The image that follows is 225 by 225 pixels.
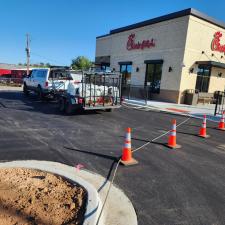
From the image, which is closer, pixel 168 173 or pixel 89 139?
pixel 168 173

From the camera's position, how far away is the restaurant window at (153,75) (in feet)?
68.9

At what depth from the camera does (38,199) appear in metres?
3.60

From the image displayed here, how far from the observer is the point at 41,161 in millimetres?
5262

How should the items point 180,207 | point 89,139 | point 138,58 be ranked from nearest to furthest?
point 180,207 < point 89,139 < point 138,58

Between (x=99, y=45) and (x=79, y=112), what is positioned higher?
(x=99, y=45)

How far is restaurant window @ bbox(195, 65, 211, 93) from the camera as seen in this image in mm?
20266

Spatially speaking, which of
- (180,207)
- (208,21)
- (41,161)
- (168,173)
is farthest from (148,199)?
(208,21)

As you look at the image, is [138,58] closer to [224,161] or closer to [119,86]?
[119,86]

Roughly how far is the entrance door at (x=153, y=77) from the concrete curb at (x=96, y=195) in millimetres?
17150

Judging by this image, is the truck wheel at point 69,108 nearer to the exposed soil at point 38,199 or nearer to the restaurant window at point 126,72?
the exposed soil at point 38,199

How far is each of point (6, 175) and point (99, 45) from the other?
27120 mm

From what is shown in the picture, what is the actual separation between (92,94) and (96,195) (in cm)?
769

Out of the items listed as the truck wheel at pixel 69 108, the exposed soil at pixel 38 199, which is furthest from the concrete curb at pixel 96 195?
the truck wheel at pixel 69 108

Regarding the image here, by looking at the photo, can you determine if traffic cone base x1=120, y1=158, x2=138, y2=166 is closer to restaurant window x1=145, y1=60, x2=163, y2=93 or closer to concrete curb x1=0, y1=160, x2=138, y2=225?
concrete curb x1=0, y1=160, x2=138, y2=225
